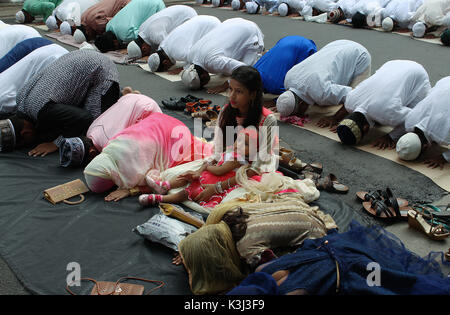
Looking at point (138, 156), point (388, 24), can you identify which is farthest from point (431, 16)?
point (138, 156)

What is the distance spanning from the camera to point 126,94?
3625mm

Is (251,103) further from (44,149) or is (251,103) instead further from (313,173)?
(44,149)

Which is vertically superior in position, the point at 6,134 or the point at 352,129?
the point at 352,129

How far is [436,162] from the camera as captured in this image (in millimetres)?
3219

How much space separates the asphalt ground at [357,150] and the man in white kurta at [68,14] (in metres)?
2.28

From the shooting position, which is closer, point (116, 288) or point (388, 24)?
point (116, 288)

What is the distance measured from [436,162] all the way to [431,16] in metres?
4.50

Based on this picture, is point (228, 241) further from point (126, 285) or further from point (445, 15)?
point (445, 15)

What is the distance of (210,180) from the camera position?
9.27ft

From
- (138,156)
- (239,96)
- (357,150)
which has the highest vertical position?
(239,96)

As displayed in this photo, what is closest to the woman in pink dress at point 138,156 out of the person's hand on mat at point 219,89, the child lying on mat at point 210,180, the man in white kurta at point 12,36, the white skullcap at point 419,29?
the child lying on mat at point 210,180

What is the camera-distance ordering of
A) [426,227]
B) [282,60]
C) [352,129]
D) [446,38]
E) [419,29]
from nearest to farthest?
[426,227] → [352,129] → [282,60] → [446,38] → [419,29]

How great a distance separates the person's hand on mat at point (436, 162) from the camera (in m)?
3.19

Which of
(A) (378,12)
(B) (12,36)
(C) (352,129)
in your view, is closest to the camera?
(C) (352,129)
